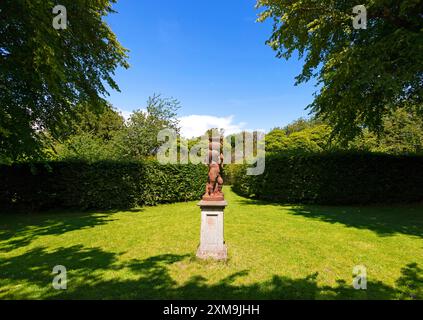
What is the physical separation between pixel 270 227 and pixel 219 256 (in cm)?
429

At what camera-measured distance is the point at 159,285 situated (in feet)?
17.6

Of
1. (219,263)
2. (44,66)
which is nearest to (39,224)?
(44,66)

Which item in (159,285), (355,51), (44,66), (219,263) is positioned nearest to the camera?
(159,285)

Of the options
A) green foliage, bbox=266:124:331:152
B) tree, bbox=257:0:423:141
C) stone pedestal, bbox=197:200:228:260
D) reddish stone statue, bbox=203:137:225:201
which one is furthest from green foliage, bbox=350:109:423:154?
stone pedestal, bbox=197:200:228:260

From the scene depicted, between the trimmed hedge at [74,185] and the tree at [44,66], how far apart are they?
3.47 m

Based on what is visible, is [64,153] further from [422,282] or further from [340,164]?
[422,282]

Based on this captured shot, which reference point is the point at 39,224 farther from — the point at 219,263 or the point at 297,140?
the point at 297,140

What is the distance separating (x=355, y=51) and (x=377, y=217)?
7.43 metres

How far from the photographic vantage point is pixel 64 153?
1953 cm

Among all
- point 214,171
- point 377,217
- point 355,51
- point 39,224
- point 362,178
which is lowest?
point 39,224

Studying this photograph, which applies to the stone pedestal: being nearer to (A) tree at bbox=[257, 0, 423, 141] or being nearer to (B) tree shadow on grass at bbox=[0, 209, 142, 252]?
(B) tree shadow on grass at bbox=[0, 209, 142, 252]

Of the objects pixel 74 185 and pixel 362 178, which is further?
pixel 362 178
